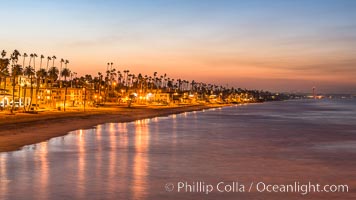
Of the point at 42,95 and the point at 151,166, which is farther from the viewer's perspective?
the point at 42,95

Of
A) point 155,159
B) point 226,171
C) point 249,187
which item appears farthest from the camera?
point 155,159

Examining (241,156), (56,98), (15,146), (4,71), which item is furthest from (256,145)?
(56,98)

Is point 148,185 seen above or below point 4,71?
below

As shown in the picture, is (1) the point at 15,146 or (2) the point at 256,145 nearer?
(1) the point at 15,146

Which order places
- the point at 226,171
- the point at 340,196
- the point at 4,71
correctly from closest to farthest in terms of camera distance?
1. the point at 340,196
2. the point at 226,171
3. the point at 4,71

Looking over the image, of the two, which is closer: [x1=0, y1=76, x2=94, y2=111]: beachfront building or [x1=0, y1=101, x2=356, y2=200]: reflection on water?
[x1=0, y1=101, x2=356, y2=200]: reflection on water

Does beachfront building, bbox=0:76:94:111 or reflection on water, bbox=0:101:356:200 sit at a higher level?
beachfront building, bbox=0:76:94:111

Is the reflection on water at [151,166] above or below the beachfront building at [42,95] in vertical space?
below

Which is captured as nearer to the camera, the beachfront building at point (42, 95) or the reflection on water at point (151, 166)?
the reflection on water at point (151, 166)

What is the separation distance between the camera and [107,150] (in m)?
32.5

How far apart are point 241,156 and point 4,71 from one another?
70.6 metres

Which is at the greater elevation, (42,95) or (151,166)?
(42,95)

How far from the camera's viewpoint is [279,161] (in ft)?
93.2

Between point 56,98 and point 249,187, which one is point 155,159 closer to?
point 249,187
